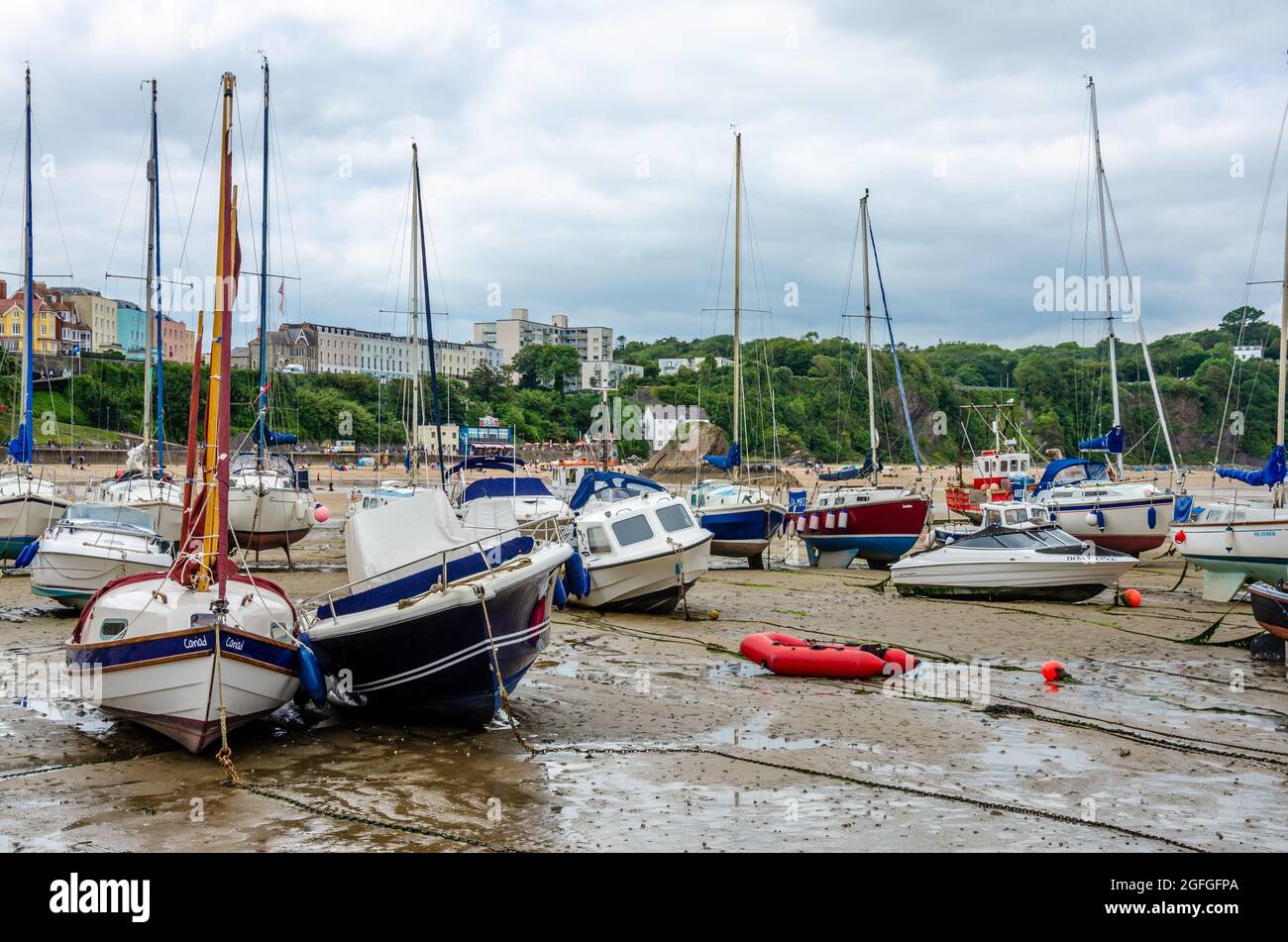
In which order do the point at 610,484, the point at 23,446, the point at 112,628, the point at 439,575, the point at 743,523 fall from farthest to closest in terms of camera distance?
the point at 743,523, the point at 23,446, the point at 610,484, the point at 439,575, the point at 112,628

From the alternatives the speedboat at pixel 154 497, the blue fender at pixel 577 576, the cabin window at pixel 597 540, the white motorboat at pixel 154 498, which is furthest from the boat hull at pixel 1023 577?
the speedboat at pixel 154 497

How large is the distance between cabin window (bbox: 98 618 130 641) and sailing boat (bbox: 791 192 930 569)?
24875mm

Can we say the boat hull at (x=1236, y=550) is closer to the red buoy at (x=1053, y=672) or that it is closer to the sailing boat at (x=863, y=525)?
the sailing boat at (x=863, y=525)

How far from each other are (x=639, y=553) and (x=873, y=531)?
1307cm

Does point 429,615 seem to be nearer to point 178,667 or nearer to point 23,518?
point 178,667

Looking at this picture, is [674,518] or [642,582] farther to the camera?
[674,518]

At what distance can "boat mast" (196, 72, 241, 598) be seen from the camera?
11891mm

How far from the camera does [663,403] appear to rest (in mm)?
128125

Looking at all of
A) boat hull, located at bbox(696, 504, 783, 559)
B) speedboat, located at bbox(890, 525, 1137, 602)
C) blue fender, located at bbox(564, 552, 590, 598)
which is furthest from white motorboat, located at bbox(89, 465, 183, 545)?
speedboat, located at bbox(890, 525, 1137, 602)

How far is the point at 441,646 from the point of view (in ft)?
40.9

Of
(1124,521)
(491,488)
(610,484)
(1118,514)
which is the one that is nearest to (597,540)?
(610,484)

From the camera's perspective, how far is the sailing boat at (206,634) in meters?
11.5

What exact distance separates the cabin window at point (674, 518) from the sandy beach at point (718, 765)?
5321mm
